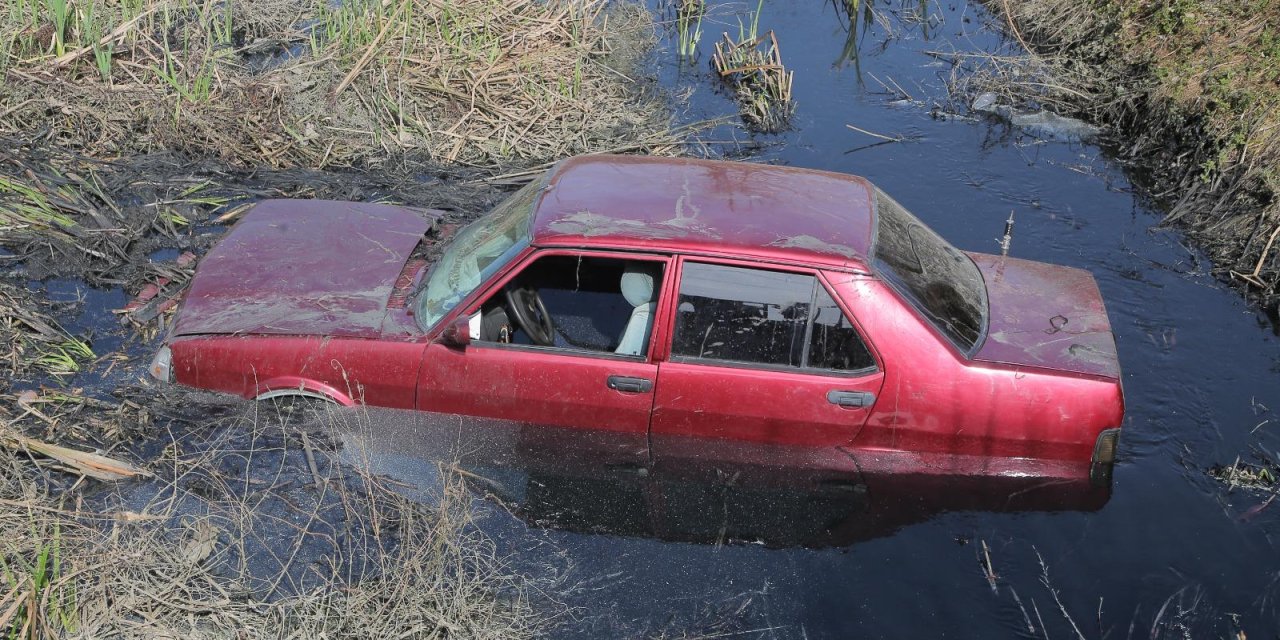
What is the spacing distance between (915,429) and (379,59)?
20.7ft

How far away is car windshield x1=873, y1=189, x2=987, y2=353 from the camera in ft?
16.8

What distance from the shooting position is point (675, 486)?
5.47 meters

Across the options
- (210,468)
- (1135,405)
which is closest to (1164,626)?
(1135,405)

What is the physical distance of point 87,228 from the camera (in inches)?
292

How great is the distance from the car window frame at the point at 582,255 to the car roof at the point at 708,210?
4cm

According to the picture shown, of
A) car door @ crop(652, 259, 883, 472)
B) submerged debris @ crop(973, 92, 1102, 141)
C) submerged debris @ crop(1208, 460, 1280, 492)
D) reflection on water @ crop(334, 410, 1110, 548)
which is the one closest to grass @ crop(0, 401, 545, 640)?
reflection on water @ crop(334, 410, 1110, 548)

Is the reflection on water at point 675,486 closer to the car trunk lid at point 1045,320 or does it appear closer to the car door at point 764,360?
the car door at point 764,360

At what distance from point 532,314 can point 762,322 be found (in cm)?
122

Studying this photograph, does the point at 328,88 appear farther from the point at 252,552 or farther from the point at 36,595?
the point at 36,595


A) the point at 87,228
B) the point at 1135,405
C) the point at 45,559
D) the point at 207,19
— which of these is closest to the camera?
the point at 45,559

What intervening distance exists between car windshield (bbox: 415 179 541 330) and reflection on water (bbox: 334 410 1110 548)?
58cm

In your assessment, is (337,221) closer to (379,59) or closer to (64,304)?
(64,304)

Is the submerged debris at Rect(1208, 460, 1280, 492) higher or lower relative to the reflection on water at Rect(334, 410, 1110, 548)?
higher

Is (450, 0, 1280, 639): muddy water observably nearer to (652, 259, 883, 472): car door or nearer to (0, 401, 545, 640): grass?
(0, 401, 545, 640): grass
